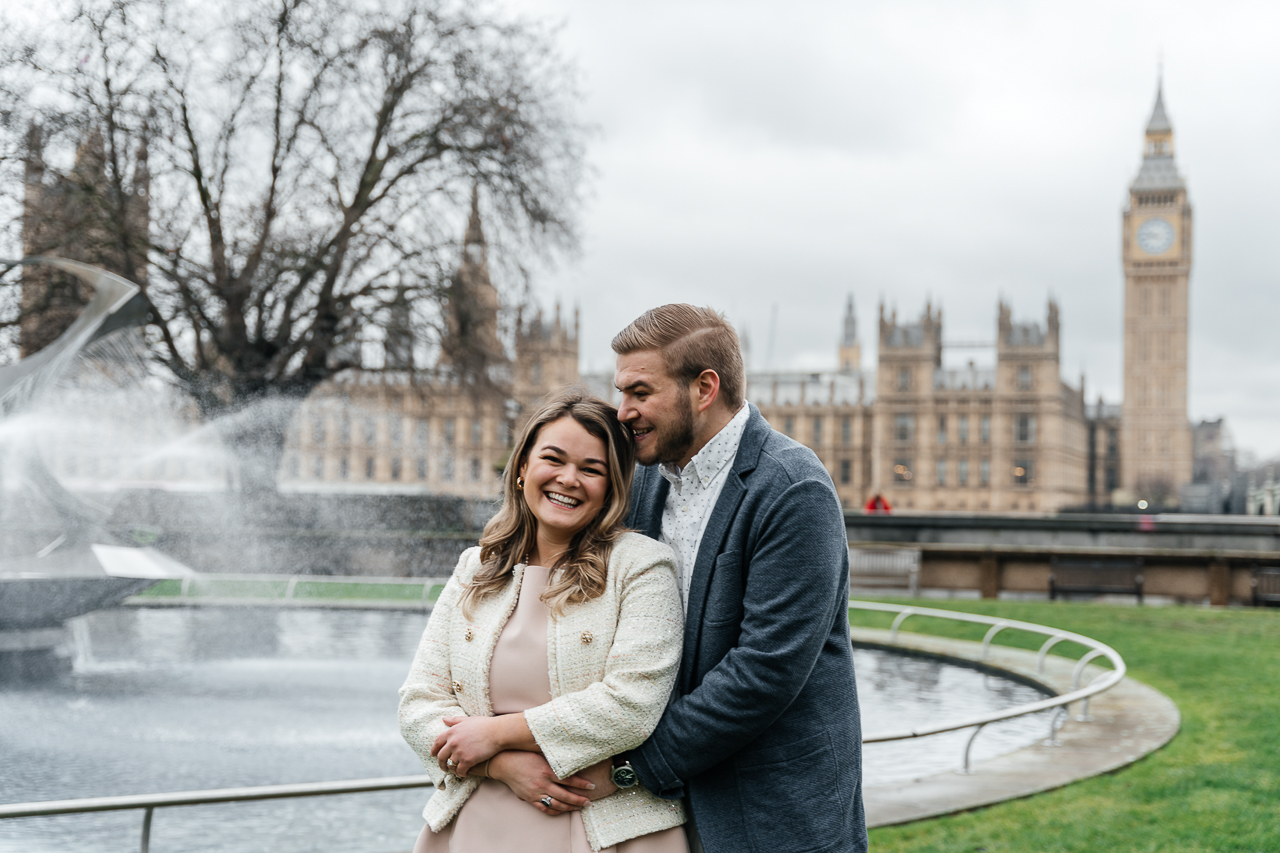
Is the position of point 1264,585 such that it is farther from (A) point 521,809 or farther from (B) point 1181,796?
(A) point 521,809

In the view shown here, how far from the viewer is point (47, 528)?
22.9 ft

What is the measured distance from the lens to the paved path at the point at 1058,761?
182 inches

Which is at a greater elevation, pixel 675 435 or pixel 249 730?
pixel 675 435

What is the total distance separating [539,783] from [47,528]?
6.31 m

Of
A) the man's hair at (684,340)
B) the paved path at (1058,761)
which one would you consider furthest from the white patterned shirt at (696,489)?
the paved path at (1058,761)

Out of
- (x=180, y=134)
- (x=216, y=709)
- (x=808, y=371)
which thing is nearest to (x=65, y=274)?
(x=180, y=134)

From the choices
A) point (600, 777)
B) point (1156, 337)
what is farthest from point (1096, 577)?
point (1156, 337)

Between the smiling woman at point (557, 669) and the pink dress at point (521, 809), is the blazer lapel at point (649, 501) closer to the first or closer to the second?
the smiling woman at point (557, 669)

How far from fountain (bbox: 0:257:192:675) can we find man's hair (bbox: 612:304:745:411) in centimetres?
608

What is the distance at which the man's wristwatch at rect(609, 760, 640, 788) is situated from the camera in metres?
1.87

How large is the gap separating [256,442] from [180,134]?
14.7 ft

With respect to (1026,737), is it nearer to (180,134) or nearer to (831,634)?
(831,634)

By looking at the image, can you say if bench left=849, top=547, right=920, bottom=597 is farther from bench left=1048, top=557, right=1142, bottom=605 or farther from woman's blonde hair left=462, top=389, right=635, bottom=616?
woman's blonde hair left=462, top=389, right=635, bottom=616

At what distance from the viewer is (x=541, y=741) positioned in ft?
5.95
